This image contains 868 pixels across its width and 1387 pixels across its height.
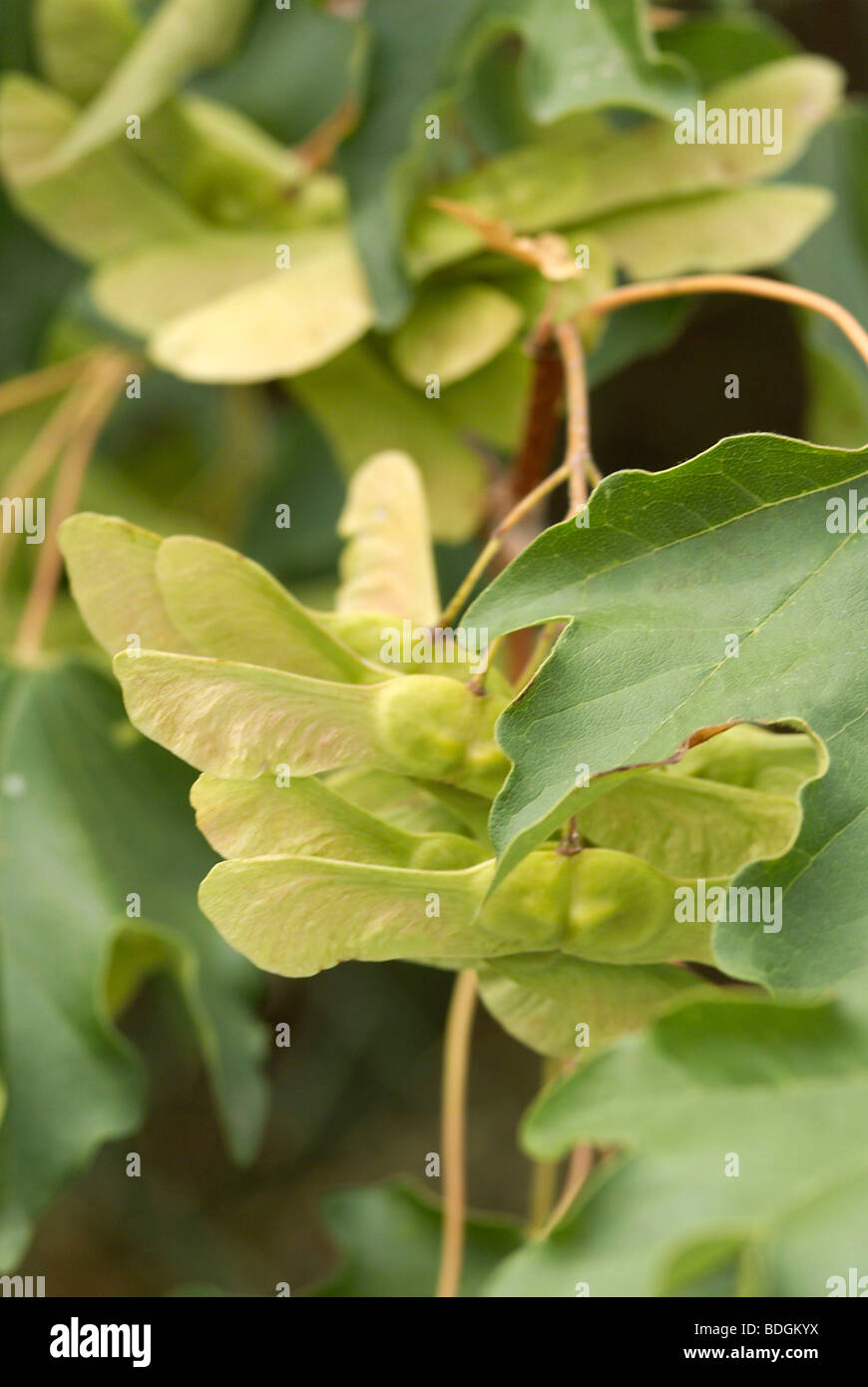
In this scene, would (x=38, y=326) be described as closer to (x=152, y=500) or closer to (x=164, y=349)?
(x=152, y=500)

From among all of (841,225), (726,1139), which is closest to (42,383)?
(841,225)

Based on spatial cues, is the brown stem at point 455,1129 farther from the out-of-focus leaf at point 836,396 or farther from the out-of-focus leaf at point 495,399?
the out-of-focus leaf at point 836,396

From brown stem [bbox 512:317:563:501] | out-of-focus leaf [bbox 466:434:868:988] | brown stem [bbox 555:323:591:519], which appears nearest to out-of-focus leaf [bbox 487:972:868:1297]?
out-of-focus leaf [bbox 466:434:868:988]

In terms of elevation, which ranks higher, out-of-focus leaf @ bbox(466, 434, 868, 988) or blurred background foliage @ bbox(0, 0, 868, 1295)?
blurred background foliage @ bbox(0, 0, 868, 1295)

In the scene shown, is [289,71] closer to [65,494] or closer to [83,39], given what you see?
[83,39]

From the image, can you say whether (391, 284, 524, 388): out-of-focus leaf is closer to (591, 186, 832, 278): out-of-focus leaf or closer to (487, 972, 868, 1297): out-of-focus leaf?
(591, 186, 832, 278): out-of-focus leaf
